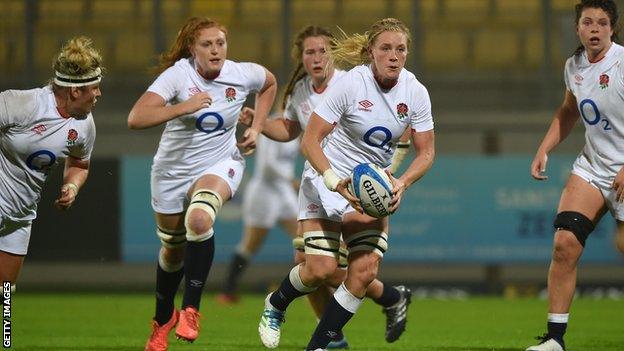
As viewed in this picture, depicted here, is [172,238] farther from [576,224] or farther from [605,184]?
[605,184]

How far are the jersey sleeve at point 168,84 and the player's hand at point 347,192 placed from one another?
184 cm

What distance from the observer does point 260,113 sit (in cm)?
917

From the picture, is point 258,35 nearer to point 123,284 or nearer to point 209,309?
point 123,284

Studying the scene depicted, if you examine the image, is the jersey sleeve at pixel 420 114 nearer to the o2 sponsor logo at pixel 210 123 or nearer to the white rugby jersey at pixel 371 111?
the white rugby jersey at pixel 371 111

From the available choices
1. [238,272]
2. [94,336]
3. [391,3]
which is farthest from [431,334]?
[391,3]

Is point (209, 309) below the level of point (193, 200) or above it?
below

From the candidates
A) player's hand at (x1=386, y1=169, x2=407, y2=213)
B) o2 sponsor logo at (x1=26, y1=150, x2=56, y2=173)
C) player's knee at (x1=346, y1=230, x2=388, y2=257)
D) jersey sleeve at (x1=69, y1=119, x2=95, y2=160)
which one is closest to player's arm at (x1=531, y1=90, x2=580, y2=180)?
player's knee at (x1=346, y1=230, x2=388, y2=257)

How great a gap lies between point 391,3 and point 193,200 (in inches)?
371

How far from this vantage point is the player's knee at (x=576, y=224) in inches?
318

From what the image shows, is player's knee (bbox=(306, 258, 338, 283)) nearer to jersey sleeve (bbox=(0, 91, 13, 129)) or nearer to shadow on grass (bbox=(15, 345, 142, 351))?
shadow on grass (bbox=(15, 345, 142, 351))

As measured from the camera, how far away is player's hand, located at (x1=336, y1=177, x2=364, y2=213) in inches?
289

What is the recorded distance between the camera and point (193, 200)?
859cm

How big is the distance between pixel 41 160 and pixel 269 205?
6.47 metres

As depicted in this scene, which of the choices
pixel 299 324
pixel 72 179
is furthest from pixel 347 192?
pixel 299 324
